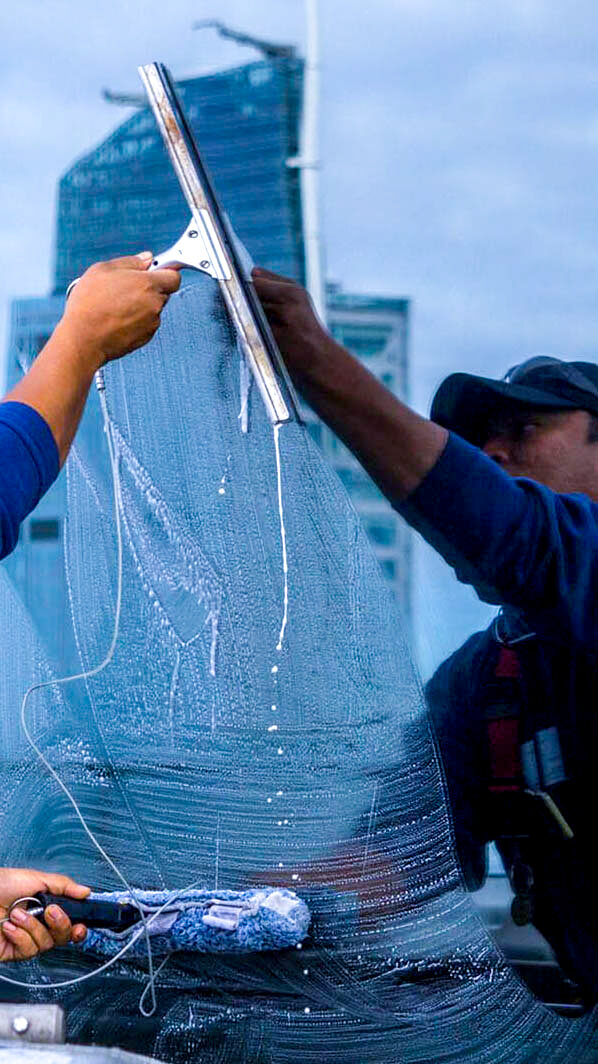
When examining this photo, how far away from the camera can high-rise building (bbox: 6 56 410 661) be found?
58.2 inches

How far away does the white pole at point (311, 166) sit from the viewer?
148cm

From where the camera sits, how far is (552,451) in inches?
65.1

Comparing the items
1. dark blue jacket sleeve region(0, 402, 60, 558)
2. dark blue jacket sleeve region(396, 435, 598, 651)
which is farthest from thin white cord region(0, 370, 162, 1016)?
dark blue jacket sleeve region(396, 435, 598, 651)

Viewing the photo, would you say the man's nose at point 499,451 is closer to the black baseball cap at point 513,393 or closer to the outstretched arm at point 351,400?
the black baseball cap at point 513,393

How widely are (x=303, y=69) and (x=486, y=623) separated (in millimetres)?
613

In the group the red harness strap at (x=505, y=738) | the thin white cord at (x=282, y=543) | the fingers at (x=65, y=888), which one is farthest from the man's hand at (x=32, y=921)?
the red harness strap at (x=505, y=738)

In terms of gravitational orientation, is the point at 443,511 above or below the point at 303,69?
below

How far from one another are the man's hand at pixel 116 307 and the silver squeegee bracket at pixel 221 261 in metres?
0.03

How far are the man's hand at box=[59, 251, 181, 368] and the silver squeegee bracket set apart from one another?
0.03 metres

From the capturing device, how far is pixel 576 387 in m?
1.55

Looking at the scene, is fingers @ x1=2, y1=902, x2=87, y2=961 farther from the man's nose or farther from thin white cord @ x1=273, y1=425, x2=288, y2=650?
the man's nose

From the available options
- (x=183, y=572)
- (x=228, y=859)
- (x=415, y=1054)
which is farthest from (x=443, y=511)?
(x=415, y=1054)

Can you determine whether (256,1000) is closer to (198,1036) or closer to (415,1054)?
(198,1036)

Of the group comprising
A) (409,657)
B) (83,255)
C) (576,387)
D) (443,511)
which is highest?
(83,255)
